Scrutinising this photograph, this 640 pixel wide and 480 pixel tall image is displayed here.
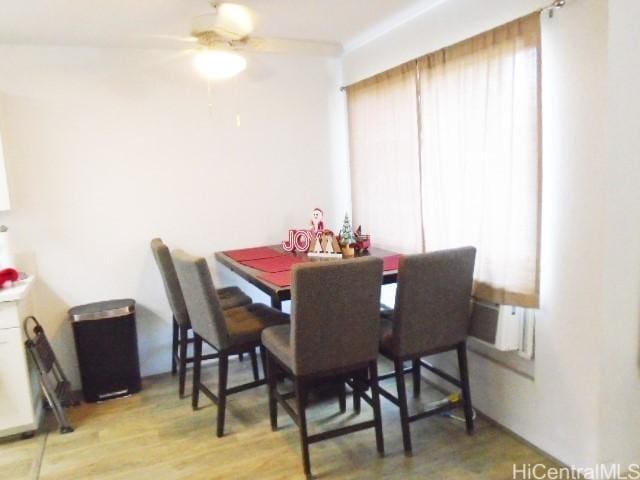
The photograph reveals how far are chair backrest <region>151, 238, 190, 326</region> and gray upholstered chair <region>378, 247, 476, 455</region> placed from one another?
130 cm

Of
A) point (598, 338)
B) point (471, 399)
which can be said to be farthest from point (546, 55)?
point (471, 399)

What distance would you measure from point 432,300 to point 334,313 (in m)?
0.51

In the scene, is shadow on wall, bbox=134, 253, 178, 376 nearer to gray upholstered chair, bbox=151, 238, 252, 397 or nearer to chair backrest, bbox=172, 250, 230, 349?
gray upholstered chair, bbox=151, 238, 252, 397

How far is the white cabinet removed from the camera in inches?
104

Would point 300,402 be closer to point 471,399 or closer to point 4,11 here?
point 471,399

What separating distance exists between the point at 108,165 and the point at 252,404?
1.86 metres

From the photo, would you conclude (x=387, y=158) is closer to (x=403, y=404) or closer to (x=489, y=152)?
(x=489, y=152)

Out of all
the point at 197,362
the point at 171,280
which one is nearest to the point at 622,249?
the point at 197,362

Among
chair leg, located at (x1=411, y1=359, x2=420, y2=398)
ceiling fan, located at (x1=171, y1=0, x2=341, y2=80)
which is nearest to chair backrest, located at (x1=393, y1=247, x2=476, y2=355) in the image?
chair leg, located at (x1=411, y1=359, x2=420, y2=398)

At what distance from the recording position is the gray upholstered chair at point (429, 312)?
2271 millimetres

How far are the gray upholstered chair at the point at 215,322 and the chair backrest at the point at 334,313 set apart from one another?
57 centimetres

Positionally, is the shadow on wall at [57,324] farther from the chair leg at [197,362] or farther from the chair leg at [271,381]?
the chair leg at [271,381]

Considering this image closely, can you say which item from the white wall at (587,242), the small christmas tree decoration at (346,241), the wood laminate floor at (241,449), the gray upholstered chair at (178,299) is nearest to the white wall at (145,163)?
the gray upholstered chair at (178,299)

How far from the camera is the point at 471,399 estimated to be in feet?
9.09
